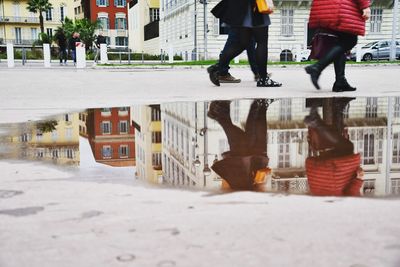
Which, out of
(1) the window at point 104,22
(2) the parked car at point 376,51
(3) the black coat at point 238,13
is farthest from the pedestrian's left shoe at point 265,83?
(1) the window at point 104,22

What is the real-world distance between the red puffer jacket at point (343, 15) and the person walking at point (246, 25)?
102 centimetres

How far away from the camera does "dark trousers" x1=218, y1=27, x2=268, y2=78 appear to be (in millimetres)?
7867

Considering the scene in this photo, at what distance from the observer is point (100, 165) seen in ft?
10.1

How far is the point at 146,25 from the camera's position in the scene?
6619 cm

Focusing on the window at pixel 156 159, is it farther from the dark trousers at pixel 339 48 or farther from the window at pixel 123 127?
the dark trousers at pixel 339 48

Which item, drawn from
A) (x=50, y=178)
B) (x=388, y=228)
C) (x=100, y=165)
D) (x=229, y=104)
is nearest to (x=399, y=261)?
(x=388, y=228)

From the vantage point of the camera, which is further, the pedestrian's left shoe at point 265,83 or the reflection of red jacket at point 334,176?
the pedestrian's left shoe at point 265,83

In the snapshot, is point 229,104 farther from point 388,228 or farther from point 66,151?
point 388,228

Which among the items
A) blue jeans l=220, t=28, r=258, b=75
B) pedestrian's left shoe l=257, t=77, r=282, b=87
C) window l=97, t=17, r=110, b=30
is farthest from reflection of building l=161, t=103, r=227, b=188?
window l=97, t=17, r=110, b=30

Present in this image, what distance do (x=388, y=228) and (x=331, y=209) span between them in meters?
0.27

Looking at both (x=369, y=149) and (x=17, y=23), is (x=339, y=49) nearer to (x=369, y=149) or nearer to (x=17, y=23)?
(x=369, y=149)

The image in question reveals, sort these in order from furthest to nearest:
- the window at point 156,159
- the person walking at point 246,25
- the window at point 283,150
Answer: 1. the person walking at point 246,25
2. the window at point 156,159
3. the window at point 283,150

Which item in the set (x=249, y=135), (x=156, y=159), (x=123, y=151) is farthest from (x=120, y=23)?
(x=156, y=159)

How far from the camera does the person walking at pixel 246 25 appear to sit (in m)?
7.72
